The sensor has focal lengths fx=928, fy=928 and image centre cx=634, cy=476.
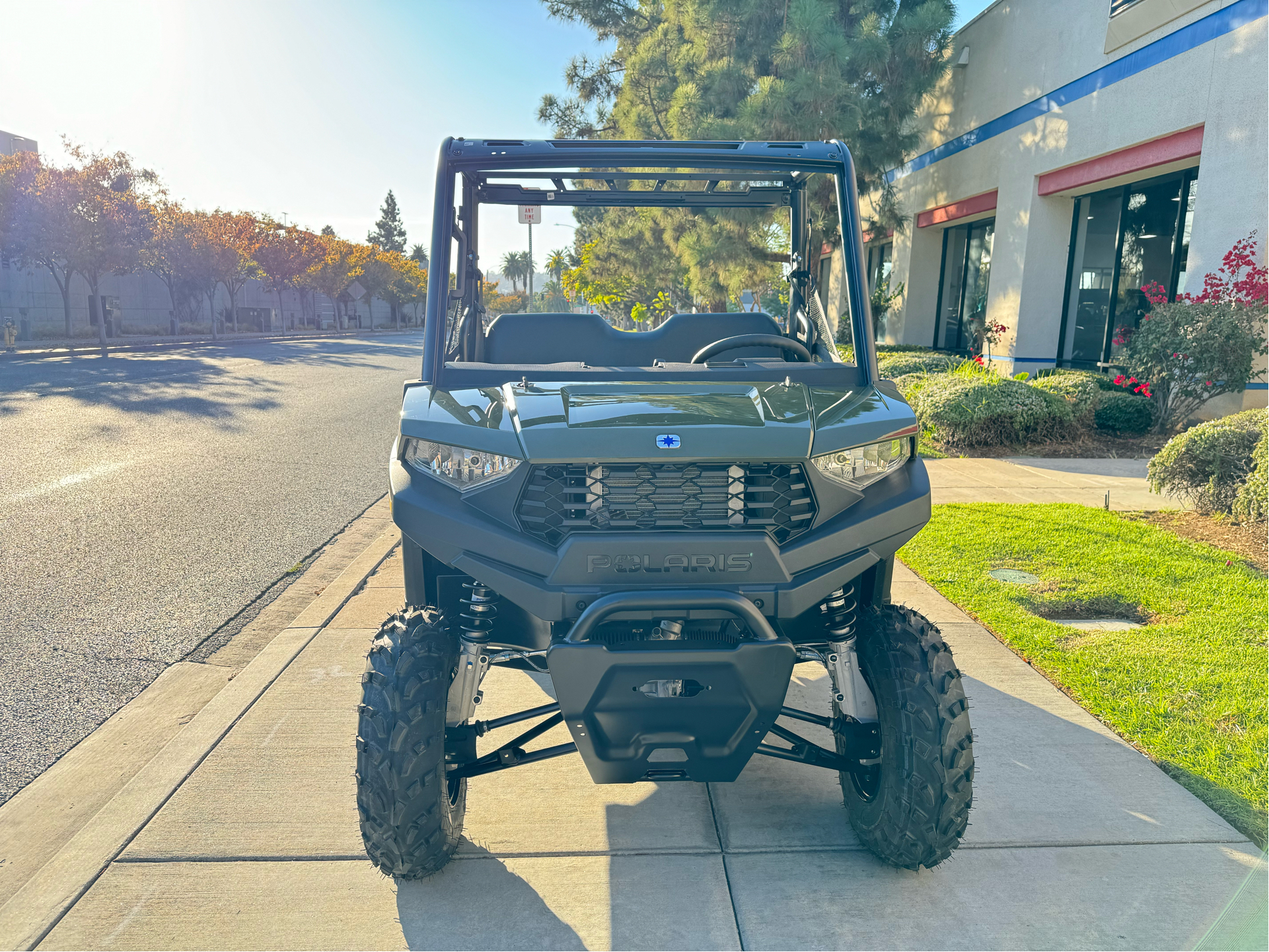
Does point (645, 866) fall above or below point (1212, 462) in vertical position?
below

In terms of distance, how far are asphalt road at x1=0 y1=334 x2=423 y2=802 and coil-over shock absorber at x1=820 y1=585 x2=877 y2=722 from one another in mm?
2922

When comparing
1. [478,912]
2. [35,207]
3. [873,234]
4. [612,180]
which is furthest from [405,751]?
[35,207]

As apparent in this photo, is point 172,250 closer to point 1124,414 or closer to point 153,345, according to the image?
point 153,345

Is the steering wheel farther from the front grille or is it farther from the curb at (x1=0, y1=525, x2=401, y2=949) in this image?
the curb at (x1=0, y1=525, x2=401, y2=949)

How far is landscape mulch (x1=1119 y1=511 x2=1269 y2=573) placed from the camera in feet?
20.0

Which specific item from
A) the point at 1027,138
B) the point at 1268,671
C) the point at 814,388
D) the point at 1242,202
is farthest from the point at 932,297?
the point at 814,388

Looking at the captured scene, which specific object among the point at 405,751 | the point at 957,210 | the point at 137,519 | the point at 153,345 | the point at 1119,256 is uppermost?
the point at 957,210

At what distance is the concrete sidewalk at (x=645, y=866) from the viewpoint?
98.1 inches

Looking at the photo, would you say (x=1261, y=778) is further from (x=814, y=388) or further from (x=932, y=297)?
(x=932, y=297)

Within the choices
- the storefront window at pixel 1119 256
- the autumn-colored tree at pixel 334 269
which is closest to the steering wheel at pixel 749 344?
the storefront window at pixel 1119 256

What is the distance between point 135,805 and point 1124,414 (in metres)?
11.1

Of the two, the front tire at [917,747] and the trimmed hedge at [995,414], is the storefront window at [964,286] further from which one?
the front tire at [917,747]

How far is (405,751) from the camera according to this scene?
2461 mm

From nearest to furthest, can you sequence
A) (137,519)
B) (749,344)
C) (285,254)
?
1. (749,344)
2. (137,519)
3. (285,254)
